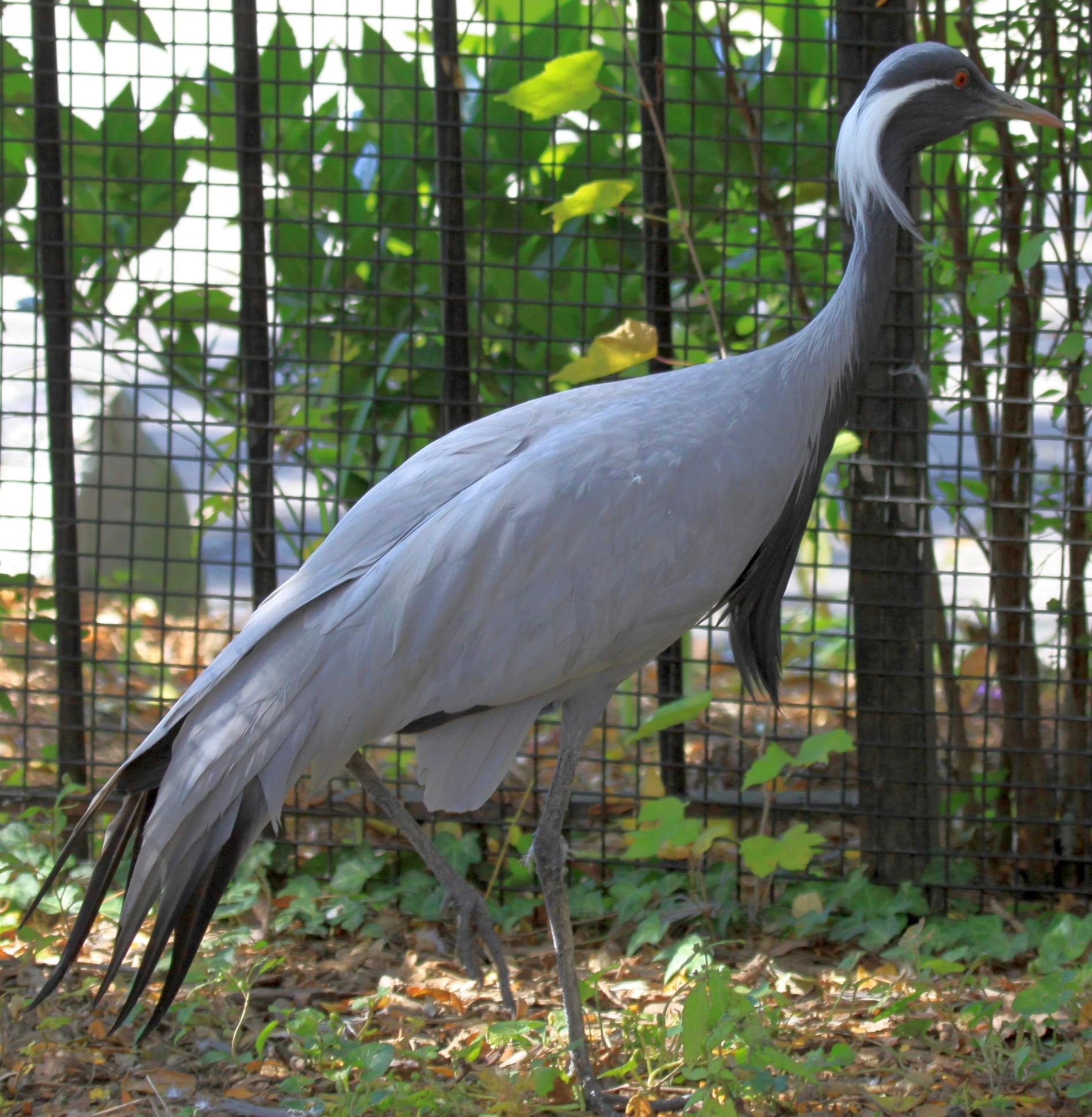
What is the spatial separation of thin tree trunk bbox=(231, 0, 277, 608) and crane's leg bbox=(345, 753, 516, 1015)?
0.95 m

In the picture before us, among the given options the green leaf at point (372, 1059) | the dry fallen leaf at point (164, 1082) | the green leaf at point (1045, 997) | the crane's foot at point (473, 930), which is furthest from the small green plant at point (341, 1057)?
the green leaf at point (1045, 997)

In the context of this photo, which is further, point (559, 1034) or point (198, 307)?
point (198, 307)

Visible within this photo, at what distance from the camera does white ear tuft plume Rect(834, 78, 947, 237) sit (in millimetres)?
2723

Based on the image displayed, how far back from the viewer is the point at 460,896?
9.32ft

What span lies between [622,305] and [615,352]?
1.56 feet

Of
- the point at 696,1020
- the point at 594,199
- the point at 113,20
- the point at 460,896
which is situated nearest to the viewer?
the point at 696,1020

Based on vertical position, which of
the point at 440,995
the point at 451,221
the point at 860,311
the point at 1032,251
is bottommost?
the point at 440,995

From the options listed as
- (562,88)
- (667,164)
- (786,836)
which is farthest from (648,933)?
(562,88)

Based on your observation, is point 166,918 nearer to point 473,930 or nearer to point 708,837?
point 473,930

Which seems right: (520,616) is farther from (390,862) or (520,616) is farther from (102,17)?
(102,17)

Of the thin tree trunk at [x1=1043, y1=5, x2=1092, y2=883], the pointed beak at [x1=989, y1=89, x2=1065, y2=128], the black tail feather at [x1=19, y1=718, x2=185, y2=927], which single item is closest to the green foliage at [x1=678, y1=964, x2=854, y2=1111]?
the black tail feather at [x1=19, y1=718, x2=185, y2=927]

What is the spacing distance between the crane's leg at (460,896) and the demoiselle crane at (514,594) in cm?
18

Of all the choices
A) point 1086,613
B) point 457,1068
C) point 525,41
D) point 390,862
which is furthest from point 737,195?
point 457,1068

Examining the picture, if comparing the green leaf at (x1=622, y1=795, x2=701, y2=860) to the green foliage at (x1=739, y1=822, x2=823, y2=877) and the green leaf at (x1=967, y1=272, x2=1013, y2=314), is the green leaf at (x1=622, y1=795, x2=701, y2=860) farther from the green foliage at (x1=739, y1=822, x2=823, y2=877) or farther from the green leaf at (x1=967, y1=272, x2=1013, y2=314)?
the green leaf at (x1=967, y1=272, x2=1013, y2=314)
